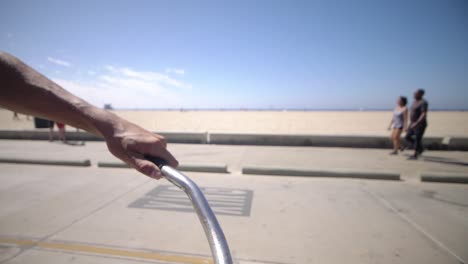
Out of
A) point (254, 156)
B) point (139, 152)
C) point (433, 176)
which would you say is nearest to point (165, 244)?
point (139, 152)

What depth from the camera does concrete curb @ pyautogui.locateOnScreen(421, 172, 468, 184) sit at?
4828 millimetres

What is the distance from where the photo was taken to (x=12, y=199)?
167 inches

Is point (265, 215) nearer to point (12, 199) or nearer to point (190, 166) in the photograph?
→ point (190, 166)

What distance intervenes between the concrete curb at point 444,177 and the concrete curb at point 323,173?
1.86 feet

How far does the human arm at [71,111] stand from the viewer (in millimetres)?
1056

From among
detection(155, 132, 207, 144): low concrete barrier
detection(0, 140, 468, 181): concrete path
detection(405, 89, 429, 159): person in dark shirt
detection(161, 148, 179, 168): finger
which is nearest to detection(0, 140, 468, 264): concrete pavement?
detection(0, 140, 468, 181): concrete path

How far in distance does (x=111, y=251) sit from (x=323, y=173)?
15.4 feet

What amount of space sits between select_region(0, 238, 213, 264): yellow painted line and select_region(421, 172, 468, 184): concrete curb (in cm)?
538

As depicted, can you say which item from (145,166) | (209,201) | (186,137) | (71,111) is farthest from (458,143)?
(71,111)

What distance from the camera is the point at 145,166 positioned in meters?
1.07

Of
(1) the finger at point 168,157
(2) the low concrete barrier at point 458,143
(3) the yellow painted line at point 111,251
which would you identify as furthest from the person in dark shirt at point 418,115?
(1) the finger at point 168,157

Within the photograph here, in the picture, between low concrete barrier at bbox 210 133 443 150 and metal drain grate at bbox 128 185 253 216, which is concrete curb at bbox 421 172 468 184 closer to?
low concrete barrier at bbox 210 133 443 150

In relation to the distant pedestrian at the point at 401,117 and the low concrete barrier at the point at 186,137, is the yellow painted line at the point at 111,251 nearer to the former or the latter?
the low concrete barrier at the point at 186,137

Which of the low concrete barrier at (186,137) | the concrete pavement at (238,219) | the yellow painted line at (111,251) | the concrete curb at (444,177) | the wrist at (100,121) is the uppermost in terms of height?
the wrist at (100,121)
